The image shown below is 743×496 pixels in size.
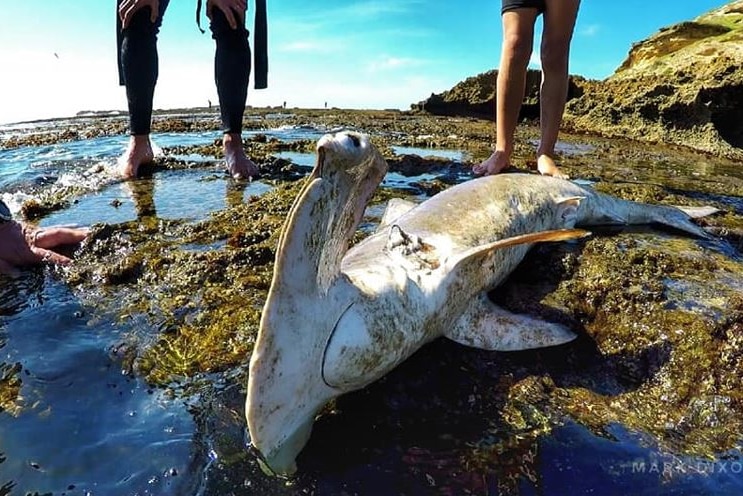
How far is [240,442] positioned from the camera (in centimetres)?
179

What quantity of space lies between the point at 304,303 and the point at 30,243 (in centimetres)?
260

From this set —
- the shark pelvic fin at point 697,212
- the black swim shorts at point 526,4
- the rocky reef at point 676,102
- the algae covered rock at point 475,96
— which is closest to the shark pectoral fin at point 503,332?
the shark pelvic fin at point 697,212

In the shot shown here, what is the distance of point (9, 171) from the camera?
6402 millimetres

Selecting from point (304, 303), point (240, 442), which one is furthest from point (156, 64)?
point (304, 303)

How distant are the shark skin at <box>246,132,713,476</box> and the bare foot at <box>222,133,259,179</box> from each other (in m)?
2.70

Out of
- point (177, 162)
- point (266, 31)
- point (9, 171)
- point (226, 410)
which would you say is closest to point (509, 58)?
point (266, 31)

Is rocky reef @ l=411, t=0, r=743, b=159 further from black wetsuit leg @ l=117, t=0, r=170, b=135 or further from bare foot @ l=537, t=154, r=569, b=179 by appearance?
black wetsuit leg @ l=117, t=0, r=170, b=135

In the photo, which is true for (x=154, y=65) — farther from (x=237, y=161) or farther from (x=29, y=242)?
(x=29, y=242)

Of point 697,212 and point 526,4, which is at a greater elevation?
point 526,4

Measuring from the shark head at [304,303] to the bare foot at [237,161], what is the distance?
3.84 metres

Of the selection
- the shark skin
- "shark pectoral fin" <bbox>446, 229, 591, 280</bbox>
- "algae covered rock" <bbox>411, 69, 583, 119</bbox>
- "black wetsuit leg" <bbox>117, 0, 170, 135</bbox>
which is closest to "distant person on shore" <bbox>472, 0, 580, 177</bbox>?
the shark skin

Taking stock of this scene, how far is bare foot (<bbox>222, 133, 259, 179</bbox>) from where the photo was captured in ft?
17.6

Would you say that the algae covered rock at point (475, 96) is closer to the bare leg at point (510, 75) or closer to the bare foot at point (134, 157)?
the bare leg at point (510, 75)

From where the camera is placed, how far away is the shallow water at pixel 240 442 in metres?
1.68
